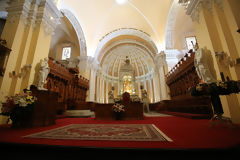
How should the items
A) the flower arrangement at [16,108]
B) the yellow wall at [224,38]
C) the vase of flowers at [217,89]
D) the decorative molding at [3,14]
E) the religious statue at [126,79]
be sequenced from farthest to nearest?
the religious statue at [126,79] → the decorative molding at [3,14] → the yellow wall at [224,38] → the flower arrangement at [16,108] → the vase of flowers at [217,89]

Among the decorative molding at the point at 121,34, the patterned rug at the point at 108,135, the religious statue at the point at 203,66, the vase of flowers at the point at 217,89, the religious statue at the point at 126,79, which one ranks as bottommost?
the patterned rug at the point at 108,135

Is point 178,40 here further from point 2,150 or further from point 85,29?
point 2,150

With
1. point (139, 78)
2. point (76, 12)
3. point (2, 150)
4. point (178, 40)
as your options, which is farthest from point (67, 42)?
point (2, 150)

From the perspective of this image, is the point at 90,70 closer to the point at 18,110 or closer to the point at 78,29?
the point at 78,29

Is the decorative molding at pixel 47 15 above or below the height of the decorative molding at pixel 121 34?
below

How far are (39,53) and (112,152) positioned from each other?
5.21 m

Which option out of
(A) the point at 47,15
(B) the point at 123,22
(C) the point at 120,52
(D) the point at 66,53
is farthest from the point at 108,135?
(C) the point at 120,52

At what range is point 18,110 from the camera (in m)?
2.73

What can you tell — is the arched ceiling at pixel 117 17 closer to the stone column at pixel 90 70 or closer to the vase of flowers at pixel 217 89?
the stone column at pixel 90 70

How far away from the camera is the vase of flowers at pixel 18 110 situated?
273 centimetres

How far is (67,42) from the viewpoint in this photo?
12.1 meters

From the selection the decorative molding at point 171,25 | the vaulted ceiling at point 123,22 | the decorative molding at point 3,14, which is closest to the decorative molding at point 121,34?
the vaulted ceiling at point 123,22

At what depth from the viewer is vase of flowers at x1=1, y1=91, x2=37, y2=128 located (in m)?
2.73

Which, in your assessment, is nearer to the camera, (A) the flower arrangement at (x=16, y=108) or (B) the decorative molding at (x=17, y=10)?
(A) the flower arrangement at (x=16, y=108)
